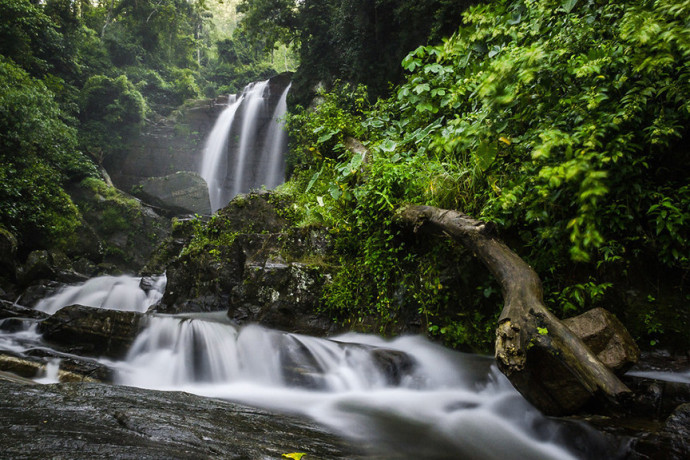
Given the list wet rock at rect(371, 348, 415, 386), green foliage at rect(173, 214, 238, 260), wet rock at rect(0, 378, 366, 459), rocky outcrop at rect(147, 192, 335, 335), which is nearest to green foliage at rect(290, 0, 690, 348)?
wet rock at rect(371, 348, 415, 386)

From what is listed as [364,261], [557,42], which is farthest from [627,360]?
[364,261]

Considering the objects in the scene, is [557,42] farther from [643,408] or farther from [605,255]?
[643,408]

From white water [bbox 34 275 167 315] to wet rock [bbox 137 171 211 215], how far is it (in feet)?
23.2

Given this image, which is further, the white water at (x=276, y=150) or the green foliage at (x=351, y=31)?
the white water at (x=276, y=150)

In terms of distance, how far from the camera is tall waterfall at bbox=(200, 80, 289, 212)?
1881 cm

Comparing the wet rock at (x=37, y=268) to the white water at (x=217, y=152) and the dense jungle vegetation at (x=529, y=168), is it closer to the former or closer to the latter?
the dense jungle vegetation at (x=529, y=168)

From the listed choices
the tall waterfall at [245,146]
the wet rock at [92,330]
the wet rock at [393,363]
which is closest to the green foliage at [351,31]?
the tall waterfall at [245,146]

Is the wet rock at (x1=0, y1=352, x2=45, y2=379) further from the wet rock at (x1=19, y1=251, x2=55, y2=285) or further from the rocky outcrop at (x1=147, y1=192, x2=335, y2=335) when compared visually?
the wet rock at (x1=19, y1=251, x2=55, y2=285)

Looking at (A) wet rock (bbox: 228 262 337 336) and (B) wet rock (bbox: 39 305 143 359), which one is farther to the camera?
(A) wet rock (bbox: 228 262 337 336)

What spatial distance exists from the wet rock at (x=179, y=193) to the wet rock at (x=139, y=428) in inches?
597

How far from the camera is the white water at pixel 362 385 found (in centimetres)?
277

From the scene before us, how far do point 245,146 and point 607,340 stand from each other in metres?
19.3

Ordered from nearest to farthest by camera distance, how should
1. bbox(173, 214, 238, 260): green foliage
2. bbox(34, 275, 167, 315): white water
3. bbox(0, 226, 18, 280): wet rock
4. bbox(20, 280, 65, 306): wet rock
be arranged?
bbox(173, 214, 238, 260): green foliage, bbox(20, 280, 65, 306): wet rock, bbox(0, 226, 18, 280): wet rock, bbox(34, 275, 167, 315): white water

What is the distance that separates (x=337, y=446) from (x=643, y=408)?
7.65 feet
